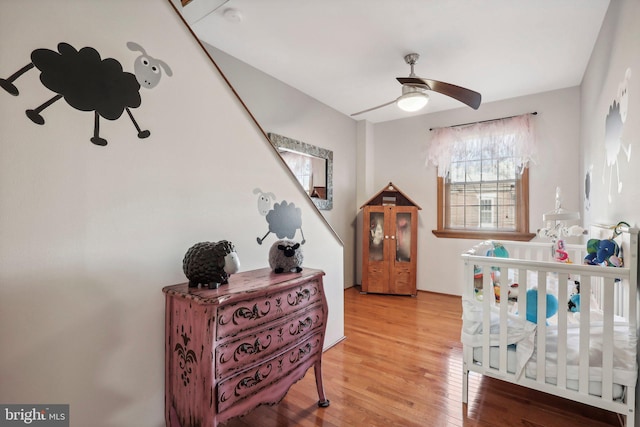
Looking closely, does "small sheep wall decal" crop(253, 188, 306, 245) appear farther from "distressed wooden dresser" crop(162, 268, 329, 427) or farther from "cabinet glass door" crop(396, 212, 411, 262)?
"cabinet glass door" crop(396, 212, 411, 262)

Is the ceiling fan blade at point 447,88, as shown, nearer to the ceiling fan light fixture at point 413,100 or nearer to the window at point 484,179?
the ceiling fan light fixture at point 413,100

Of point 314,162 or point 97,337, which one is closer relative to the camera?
point 97,337

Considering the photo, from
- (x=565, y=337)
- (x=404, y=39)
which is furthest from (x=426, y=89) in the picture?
(x=565, y=337)

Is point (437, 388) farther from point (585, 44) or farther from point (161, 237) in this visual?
point (585, 44)

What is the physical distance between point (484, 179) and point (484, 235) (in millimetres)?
704

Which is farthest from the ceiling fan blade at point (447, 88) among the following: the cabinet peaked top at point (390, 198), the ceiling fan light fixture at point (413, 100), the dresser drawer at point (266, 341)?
the cabinet peaked top at point (390, 198)


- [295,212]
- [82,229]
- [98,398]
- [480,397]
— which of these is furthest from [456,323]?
[82,229]

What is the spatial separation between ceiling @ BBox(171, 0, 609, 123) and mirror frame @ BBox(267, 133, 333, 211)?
2.03 feet

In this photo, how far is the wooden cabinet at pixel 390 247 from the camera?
12.7ft

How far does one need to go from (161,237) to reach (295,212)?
918 millimetres

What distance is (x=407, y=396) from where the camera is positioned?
170 centimetres

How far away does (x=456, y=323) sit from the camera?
288cm

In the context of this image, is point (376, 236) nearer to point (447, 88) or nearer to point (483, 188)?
point (483, 188)

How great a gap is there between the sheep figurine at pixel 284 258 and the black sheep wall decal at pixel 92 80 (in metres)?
0.81
